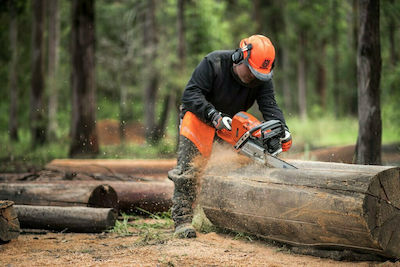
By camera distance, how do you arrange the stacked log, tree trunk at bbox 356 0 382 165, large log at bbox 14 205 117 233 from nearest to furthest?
large log at bbox 14 205 117 233
tree trunk at bbox 356 0 382 165
the stacked log

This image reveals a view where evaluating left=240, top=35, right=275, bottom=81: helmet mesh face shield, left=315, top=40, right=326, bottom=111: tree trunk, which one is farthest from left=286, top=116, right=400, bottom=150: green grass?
left=240, top=35, right=275, bottom=81: helmet mesh face shield

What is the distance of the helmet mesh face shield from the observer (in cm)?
543

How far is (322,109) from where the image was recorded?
35.8 m

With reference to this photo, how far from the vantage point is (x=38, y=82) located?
1916 cm

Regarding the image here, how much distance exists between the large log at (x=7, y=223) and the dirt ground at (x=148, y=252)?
93mm

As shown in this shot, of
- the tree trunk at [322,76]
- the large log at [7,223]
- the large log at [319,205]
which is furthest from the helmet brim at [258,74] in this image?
the tree trunk at [322,76]

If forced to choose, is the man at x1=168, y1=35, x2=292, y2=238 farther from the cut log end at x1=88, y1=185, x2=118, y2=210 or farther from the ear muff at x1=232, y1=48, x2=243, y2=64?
the cut log end at x1=88, y1=185, x2=118, y2=210

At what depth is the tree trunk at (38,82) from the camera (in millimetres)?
18656

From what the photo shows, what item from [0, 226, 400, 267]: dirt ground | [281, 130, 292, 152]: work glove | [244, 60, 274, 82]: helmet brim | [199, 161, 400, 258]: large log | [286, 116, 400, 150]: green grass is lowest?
[286, 116, 400, 150]: green grass

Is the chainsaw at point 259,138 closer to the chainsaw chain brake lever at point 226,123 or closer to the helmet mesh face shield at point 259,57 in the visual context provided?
the chainsaw chain brake lever at point 226,123

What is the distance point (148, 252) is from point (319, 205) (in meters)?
1.64

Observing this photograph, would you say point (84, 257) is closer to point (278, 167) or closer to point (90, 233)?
point (90, 233)

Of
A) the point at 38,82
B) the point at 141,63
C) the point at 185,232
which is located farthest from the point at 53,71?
the point at 185,232

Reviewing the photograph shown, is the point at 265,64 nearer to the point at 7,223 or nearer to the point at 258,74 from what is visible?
the point at 258,74
